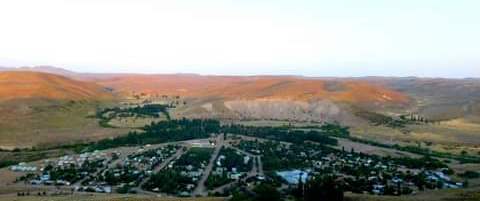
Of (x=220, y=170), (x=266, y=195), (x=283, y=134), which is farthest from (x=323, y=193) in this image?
(x=283, y=134)

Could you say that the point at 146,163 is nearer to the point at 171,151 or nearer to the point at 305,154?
the point at 171,151

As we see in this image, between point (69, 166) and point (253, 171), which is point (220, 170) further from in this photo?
point (69, 166)

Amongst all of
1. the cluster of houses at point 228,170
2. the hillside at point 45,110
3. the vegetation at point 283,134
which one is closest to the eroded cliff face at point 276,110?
the vegetation at point 283,134

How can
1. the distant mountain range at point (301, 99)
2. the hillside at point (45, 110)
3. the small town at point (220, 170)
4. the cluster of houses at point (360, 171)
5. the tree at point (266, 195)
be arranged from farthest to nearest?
1. the distant mountain range at point (301, 99)
2. the hillside at point (45, 110)
3. the small town at point (220, 170)
4. the cluster of houses at point (360, 171)
5. the tree at point (266, 195)

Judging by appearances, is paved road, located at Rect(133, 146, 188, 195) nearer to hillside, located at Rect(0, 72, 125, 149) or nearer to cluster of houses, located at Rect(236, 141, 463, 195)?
cluster of houses, located at Rect(236, 141, 463, 195)

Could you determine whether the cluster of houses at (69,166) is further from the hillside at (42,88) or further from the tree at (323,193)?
the hillside at (42,88)
